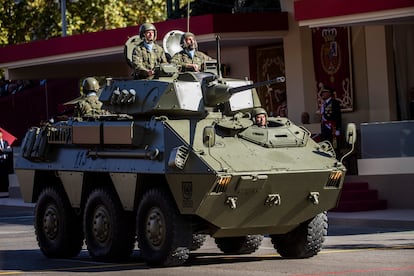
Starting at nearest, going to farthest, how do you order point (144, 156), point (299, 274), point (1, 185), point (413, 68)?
1. point (299, 274)
2. point (144, 156)
3. point (413, 68)
4. point (1, 185)

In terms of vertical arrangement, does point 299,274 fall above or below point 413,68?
below

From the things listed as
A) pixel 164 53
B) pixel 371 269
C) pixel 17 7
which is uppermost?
pixel 17 7

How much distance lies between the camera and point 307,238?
17078mm

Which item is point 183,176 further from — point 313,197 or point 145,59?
point 145,59

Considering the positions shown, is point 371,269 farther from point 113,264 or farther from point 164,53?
point 164,53

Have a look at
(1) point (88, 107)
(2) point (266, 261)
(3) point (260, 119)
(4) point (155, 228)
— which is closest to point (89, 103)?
(1) point (88, 107)

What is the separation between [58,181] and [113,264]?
7.81 ft

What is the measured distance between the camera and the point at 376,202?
25.3 meters

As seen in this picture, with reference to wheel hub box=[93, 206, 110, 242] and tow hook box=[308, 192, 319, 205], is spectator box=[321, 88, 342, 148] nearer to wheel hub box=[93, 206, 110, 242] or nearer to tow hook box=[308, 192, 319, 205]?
wheel hub box=[93, 206, 110, 242]

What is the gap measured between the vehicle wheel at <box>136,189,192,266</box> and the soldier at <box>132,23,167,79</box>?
222cm

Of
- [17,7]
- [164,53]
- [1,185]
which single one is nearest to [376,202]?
[164,53]

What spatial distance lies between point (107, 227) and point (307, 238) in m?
2.62

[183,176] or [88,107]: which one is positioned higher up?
[88,107]

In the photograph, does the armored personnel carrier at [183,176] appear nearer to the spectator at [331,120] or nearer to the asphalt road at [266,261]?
the asphalt road at [266,261]
